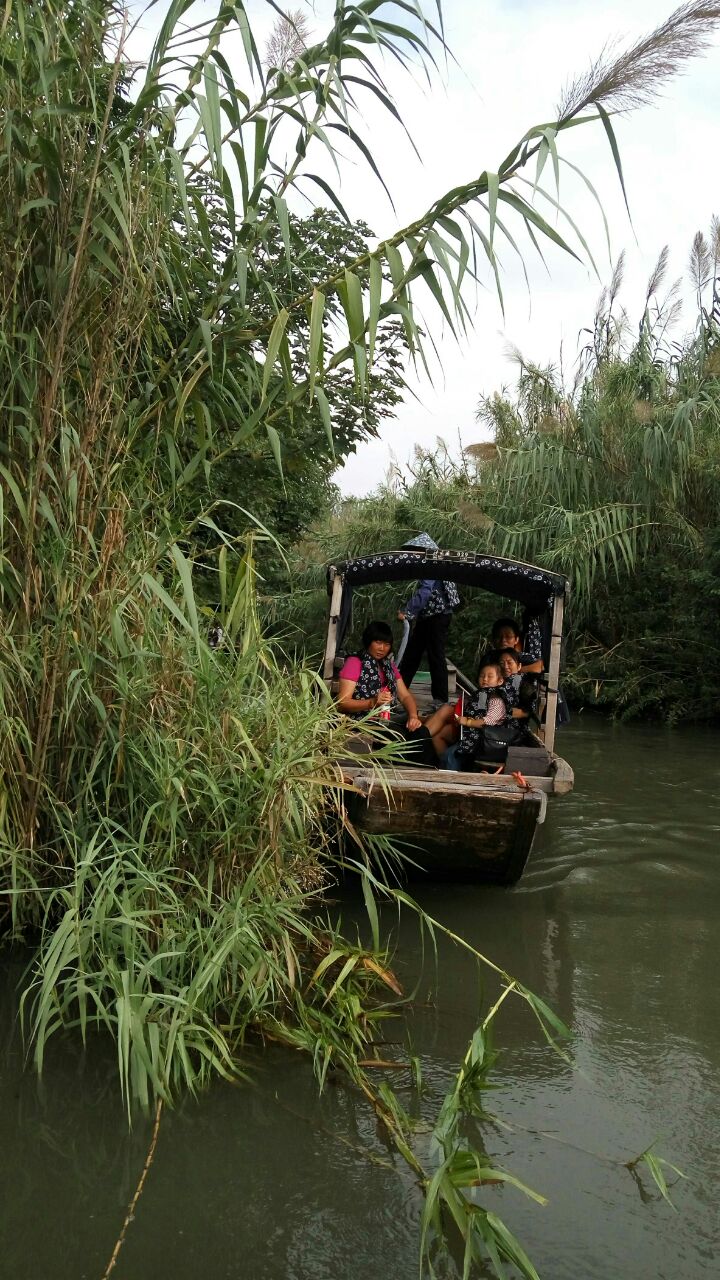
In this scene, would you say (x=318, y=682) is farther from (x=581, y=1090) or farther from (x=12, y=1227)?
(x=12, y=1227)

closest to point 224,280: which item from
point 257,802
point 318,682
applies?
point 318,682

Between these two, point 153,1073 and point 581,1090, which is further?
point 581,1090

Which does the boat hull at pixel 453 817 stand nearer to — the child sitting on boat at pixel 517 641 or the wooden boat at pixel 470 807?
the wooden boat at pixel 470 807

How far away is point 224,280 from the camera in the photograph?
3816mm

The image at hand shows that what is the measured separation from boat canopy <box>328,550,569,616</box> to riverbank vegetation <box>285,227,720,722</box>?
3538 mm

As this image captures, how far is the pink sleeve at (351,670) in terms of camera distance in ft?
22.1

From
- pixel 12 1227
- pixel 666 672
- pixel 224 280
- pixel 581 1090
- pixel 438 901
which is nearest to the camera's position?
pixel 12 1227

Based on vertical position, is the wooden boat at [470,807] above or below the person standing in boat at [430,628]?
below

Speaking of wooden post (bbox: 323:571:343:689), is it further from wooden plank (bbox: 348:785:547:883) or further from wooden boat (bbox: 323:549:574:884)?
wooden plank (bbox: 348:785:547:883)

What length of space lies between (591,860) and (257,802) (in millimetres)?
3497

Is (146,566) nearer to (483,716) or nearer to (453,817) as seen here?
(453,817)

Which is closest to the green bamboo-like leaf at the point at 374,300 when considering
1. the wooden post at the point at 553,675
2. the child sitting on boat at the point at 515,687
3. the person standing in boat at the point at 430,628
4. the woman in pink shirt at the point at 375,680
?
the woman in pink shirt at the point at 375,680

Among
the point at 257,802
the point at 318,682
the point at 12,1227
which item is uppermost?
the point at 318,682

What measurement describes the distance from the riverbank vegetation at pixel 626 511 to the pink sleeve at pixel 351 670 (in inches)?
170
